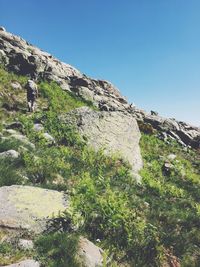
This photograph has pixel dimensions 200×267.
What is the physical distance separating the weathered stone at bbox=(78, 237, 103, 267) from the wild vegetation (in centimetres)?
25

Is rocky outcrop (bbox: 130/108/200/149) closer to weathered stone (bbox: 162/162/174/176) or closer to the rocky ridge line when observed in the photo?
the rocky ridge line

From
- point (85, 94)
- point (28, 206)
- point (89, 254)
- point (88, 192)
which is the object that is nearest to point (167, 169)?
point (88, 192)

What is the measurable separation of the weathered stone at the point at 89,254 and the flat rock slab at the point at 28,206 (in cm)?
120

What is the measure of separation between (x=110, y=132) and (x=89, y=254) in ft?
45.3

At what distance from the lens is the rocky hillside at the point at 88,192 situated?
331 inches

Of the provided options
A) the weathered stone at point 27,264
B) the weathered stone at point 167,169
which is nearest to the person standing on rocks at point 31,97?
the weathered stone at point 167,169

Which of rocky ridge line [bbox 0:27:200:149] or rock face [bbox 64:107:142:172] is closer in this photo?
rock face [bbox 64:107:142:172]

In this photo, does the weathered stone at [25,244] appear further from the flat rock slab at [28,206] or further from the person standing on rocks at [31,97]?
the person standing on rocks at [31,97]

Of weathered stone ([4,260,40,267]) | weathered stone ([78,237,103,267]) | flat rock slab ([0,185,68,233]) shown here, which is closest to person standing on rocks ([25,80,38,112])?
flat rock slab ([0,185,68,233])

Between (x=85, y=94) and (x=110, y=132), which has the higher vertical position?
(x=85, y=94)

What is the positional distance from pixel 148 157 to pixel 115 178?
7.91 metres

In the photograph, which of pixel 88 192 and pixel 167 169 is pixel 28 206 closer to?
pixel 88 192

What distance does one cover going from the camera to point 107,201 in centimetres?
1112

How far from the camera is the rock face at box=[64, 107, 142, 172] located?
19.9 meters
